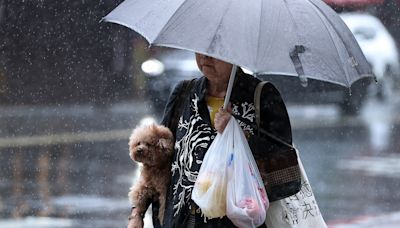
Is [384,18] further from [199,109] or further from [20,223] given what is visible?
[199,109]

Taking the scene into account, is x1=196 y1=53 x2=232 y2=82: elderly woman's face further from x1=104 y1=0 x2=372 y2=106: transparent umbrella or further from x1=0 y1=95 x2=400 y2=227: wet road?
x1=0 y1=95 x2=400 y2=227: wet road

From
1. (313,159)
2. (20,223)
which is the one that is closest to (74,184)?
(20,223)

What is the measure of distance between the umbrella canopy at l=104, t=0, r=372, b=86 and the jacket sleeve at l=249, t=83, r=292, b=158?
0.17 m

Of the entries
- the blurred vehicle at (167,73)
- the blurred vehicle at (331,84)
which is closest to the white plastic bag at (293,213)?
the blurred vehicle at (167,73)

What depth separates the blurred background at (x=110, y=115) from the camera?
26.8ft

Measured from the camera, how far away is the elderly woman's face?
343 cm

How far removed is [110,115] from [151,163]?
10.2 metres

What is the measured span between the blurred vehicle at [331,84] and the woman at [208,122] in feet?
33.1

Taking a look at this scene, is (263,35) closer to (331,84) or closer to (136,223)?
(136,223)

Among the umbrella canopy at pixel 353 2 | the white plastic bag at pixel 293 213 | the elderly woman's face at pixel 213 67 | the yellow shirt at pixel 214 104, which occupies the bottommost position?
the white plastic bag at pixel 293 213

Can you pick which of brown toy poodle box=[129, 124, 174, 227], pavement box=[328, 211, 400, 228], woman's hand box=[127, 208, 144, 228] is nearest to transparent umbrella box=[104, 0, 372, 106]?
brown toy poodle box=[129, 124, 174, 227]

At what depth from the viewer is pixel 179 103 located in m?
3.64

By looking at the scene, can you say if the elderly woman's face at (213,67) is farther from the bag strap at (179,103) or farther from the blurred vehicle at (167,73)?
the blurred vehicle at (167,73)

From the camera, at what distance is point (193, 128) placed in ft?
11.4
